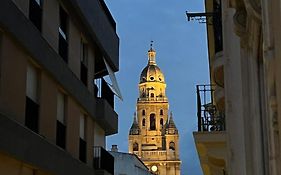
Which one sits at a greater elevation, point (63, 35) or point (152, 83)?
point (152, 83)

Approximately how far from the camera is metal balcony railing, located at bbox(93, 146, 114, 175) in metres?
24.2

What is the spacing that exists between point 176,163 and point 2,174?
103594mm

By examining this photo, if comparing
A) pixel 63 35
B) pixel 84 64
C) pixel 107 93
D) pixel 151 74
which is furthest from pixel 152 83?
pixel 63 35

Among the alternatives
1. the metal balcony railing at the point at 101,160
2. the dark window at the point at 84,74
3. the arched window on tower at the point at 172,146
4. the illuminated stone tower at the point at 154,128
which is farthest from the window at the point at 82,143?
the arched window on tower at the point at 172,146

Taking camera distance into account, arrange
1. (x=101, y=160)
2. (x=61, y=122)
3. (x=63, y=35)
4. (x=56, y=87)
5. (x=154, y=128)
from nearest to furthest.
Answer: (x=56, y=87), (x=61, y=122), (x=63, y=35), (x=101, y=160), (x=154, y=128)

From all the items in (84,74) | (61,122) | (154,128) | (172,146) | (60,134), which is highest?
(154,128)

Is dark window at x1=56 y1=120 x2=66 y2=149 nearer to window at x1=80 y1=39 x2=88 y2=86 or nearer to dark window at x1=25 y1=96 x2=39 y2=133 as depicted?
dark window at x1=25 y1=96 x2=39 y2=133

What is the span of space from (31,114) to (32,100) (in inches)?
14.5

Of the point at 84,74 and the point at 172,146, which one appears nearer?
the point at 84,74

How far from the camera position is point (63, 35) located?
2038cm

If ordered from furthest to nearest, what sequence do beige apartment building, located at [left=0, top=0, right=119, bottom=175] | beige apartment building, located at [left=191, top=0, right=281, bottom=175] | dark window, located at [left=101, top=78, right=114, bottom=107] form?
1. dark window, located at [left=101, top=78, right=114, bottom=107]
2. beige apartment building, located at [left=0, top=0, right=119, bottom=175]
3. beige apartment building, located at [left=191, top=0, right=281, bottom=175]

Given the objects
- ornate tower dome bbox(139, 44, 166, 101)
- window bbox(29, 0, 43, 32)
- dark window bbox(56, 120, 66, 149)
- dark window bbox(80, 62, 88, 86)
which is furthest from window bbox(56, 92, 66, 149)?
ornate tower dome bbox(139, 44, 166, 101)

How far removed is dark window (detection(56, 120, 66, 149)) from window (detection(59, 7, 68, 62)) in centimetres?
217

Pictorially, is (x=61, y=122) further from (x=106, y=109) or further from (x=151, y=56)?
(x=151, y=56)
